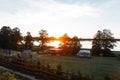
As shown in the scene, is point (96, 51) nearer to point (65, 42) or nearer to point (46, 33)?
point (65, 42)

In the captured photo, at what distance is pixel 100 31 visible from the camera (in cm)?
9619

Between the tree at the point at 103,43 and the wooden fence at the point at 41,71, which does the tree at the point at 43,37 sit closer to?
the tree at the point at 103,43

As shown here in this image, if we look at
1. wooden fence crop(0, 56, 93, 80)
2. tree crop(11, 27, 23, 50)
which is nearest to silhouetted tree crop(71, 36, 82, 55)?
tree crop(11, 27, 23, 50)

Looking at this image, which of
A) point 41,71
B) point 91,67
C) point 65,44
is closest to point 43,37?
point 65,44

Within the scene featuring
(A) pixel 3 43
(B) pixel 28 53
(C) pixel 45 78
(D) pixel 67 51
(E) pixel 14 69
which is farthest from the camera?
(D) pixel 67 51

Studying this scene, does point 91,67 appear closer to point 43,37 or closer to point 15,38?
point 15,38

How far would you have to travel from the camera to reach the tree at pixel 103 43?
295 ft

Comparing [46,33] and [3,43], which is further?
[46,33]

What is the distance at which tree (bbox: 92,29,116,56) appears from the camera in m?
89.8

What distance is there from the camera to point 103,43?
91375 millimetres

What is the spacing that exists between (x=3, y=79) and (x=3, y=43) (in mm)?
55752

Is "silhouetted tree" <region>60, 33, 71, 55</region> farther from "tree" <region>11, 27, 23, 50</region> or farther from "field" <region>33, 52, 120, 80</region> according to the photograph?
"field" <region>33, 52, 120, 80</region>

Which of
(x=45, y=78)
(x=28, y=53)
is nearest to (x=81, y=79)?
(x=45, y=78)

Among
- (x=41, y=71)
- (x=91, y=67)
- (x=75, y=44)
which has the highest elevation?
(x=75, y=44)
